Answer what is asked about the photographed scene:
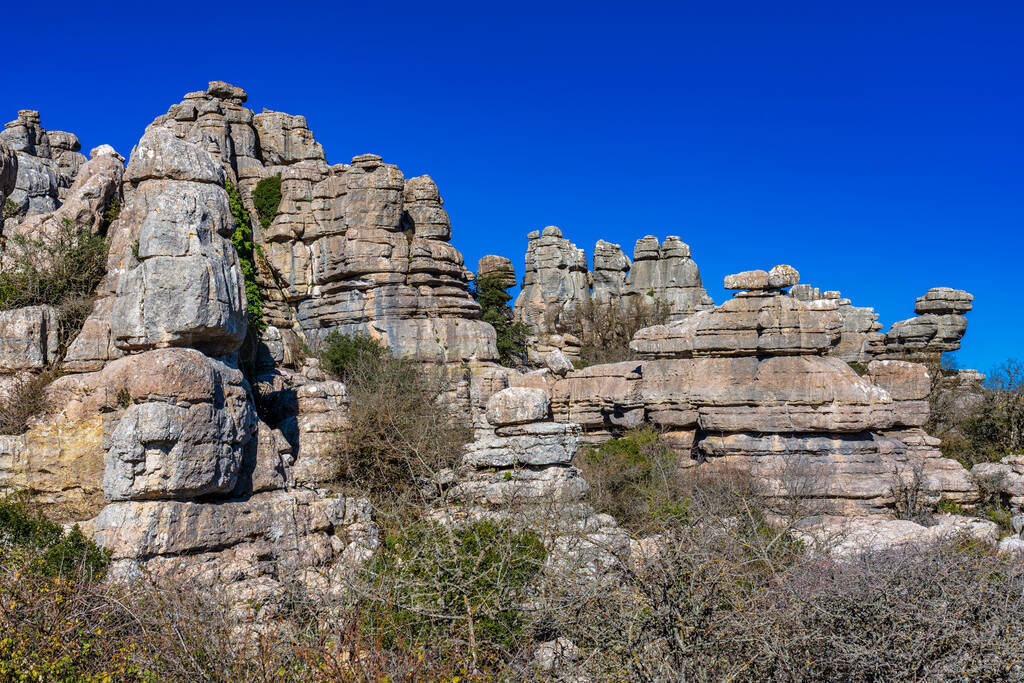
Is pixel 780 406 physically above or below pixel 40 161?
below

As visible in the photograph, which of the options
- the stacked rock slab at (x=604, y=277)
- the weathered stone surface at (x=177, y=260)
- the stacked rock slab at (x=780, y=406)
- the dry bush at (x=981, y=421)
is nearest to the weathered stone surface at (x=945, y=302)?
the dry bush at (x=981, y=421)

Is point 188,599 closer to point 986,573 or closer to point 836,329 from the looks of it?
point 986,573

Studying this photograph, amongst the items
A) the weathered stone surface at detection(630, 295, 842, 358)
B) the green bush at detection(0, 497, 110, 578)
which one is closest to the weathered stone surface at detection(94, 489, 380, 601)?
the green bush at detection(0, 497, 110, 578)

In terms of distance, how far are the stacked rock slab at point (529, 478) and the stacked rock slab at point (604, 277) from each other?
1225 inches

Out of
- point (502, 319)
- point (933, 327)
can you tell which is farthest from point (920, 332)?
point (502, 319)

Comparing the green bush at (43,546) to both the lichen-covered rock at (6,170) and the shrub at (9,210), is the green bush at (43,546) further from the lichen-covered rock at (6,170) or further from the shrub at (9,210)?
the shrub at (9,210)

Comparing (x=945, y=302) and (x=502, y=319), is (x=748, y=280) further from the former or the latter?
(x=945, y=302)

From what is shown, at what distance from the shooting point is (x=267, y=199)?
29953 mm

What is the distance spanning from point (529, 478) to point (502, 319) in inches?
801

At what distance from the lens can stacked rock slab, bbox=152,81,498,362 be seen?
2620 cm

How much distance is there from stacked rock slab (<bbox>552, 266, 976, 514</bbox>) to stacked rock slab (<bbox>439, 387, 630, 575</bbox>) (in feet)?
14.8

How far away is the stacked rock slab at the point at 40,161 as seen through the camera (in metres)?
23.7

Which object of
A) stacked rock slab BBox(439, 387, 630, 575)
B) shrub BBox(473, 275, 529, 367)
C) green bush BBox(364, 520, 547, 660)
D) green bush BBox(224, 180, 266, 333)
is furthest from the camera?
shrub BBox(473, 275, 529, 367)

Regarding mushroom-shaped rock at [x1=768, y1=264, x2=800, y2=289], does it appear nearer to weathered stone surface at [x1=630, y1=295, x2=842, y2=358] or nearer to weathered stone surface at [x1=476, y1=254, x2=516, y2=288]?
weathered stone surface at [x1=630, y1=295, x2=842, y2=358]
